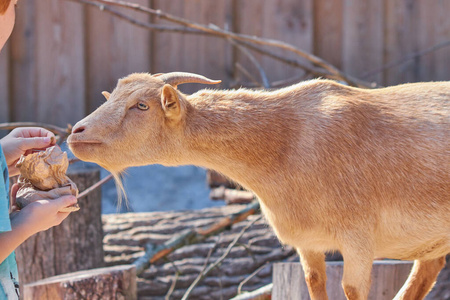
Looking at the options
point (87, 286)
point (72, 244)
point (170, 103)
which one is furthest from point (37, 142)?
point (72, 244)

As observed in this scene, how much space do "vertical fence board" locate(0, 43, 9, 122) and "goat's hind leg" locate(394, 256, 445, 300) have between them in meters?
4.57

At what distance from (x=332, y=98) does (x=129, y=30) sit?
13.1 ft

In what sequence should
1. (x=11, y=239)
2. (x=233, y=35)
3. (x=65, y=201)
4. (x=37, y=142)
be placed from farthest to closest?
(x=233, y=35), (x=37, y=142), (x=65, y=201), (x=11, y=239)

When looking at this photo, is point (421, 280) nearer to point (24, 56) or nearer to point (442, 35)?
point (442, 35)

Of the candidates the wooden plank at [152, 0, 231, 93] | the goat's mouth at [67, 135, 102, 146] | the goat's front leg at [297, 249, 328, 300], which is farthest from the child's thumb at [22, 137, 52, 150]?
the wooden plank at [152, 0, 231, 93]

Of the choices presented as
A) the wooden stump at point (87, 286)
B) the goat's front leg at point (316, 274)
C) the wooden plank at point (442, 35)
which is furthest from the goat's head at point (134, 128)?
the wooden plank at point (442, 35)

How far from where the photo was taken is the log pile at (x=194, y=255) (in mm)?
5141

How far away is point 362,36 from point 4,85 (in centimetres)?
360

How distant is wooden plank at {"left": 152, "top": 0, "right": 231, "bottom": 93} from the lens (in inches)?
260

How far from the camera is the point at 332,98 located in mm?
3062

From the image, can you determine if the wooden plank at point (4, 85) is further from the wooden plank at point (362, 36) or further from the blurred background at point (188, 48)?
the wooden plank at point (362, 36)

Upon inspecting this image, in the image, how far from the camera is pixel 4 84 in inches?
257

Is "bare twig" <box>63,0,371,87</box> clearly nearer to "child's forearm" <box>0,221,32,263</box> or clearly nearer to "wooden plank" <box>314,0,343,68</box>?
"wooden plank" <box>314,0,343,68</box>

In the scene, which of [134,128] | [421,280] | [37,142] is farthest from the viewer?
[421,280]
